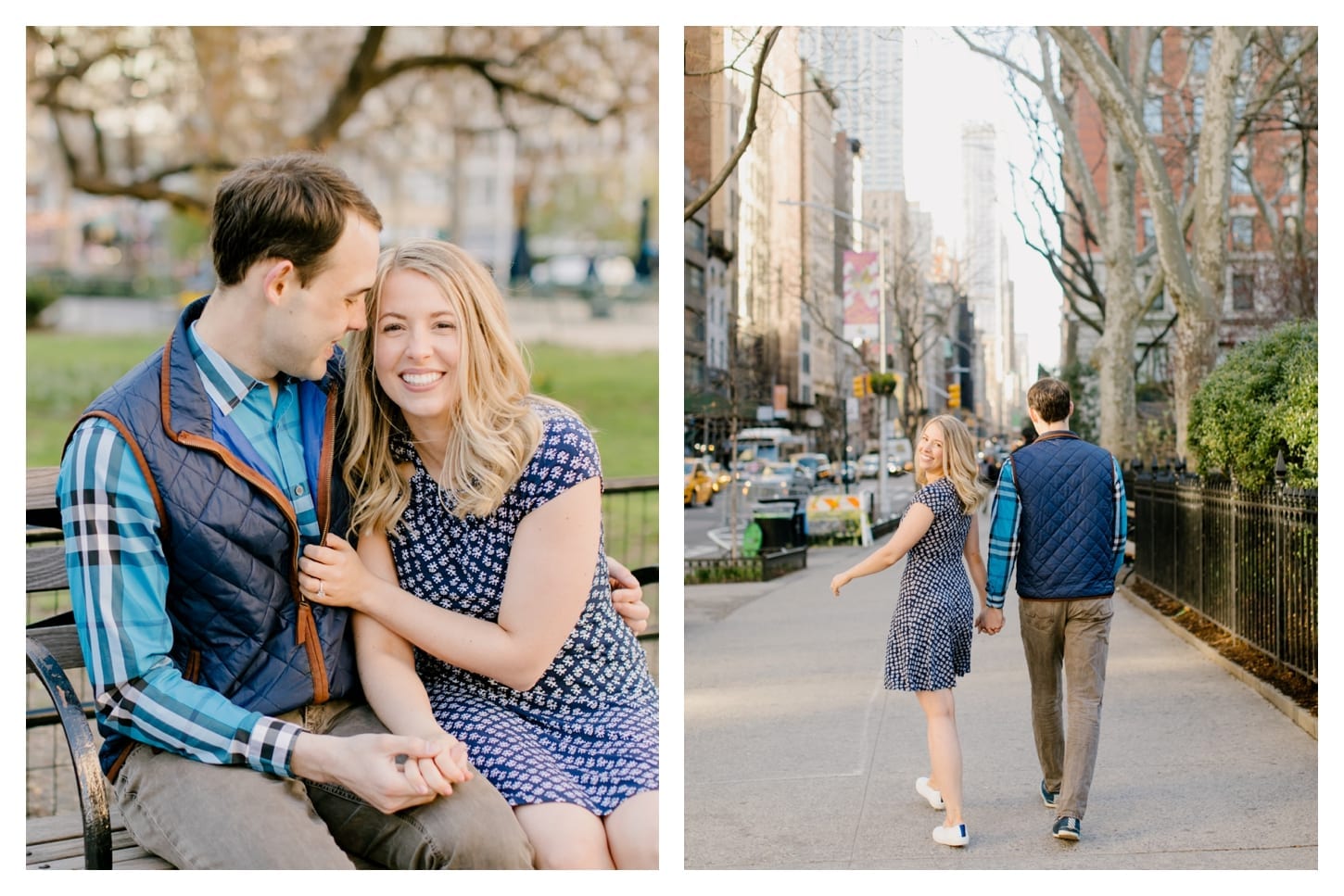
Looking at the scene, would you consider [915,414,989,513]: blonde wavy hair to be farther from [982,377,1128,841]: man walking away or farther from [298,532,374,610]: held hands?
[298,532,374,610]: held hands

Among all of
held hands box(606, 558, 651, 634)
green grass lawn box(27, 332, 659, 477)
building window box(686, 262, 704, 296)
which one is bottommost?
held hands box(606, 558, 651, 634)

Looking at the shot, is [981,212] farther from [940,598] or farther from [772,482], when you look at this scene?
[772,482]

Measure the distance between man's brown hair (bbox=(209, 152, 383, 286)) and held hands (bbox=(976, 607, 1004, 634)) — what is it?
2.24 meters

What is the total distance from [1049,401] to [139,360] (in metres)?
5.15

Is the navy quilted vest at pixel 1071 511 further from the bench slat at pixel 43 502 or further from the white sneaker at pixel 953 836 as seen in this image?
the bench slat at pixel 43 502

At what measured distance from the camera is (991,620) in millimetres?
3848

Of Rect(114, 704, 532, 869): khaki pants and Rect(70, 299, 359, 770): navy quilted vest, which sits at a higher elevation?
Rect(70, 299, 359, 770): navy quilted vest

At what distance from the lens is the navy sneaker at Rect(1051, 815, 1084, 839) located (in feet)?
12.1

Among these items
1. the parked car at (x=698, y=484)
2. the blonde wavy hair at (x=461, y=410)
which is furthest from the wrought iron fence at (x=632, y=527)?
the blonde wavy hair at (x=461, y=410)

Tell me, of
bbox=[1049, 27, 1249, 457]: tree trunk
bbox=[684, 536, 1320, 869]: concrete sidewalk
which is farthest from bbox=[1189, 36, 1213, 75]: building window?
bbox=[684, 536, 1320, 869]: concrete sidewalk

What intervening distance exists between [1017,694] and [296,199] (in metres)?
2.86

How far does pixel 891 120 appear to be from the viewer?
4523mm
